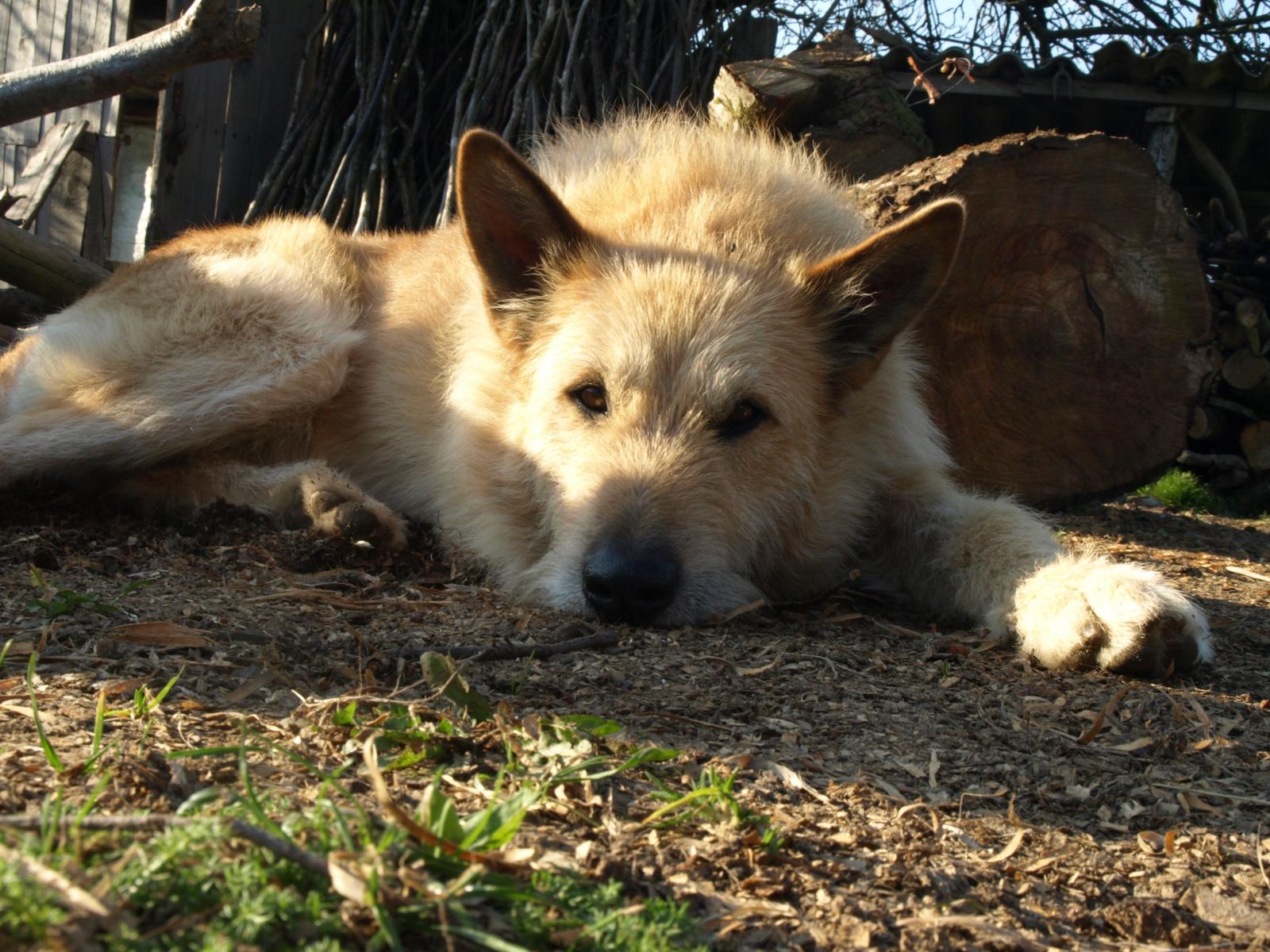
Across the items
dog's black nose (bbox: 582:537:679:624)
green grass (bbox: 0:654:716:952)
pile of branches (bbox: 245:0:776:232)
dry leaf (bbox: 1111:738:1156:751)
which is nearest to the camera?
green grass (bbox: 0:654:716:952)

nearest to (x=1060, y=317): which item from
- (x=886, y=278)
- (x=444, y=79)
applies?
(x=886, y=278)

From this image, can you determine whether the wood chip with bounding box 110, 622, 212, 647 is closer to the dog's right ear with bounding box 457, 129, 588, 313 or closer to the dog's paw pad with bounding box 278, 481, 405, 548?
the dog's paw pad with bounding box 278, 481, 405, 548

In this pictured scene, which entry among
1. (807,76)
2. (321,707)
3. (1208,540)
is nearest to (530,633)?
(321,707)

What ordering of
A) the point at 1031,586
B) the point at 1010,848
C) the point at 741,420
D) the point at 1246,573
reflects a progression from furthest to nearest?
the point at 1246,573
the point at 741,420
the point at 1031,586
the point at 1010,848

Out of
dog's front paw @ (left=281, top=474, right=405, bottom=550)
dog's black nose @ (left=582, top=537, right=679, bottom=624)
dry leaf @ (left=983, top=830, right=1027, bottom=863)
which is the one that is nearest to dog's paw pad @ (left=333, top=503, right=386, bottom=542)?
dog's front paw @ (left=281, top=474, right=405, bottom=550)

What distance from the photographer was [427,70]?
7660mm

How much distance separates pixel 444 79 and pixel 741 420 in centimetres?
512

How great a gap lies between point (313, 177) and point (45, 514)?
4.08 m

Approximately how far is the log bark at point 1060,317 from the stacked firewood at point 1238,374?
2.72 m

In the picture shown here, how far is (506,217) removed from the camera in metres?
3.86

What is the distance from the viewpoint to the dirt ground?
1.78m

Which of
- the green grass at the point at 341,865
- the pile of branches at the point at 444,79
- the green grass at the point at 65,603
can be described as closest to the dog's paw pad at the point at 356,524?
the green grass at the point at 65,603

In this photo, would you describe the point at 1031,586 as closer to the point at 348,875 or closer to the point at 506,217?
the point at 506,217

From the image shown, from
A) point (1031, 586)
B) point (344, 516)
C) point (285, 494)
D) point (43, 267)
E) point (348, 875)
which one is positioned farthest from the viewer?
point (43, 267)
